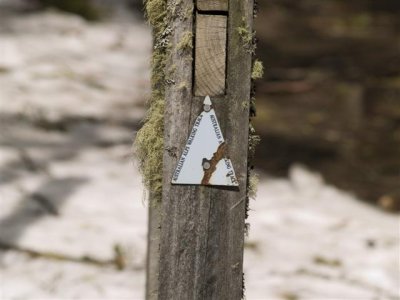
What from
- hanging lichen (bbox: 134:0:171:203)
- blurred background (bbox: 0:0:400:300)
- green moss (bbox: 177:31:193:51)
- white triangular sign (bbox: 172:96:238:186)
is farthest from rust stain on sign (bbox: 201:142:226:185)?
blurred background (bbox: 0:0:400:300)

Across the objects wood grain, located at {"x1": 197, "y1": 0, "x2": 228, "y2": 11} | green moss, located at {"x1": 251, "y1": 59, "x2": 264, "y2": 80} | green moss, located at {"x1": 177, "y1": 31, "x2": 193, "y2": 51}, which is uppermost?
wood grain, located at {"x1": 197, "y1": 0, "x2": 228, "y2": 11}

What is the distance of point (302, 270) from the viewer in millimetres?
5105

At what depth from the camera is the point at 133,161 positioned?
10.5 ft

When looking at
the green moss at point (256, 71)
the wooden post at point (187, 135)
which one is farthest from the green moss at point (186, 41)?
the green moss at point (256, 71)

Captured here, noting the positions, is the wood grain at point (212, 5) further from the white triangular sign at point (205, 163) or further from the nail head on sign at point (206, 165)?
the nail head on sign at point (206, 165)

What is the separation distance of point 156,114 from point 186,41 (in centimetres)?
27

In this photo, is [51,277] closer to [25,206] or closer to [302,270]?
[25,206]

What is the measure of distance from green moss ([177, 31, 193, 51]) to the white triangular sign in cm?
23

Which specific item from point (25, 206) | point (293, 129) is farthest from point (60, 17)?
point (25, 206)

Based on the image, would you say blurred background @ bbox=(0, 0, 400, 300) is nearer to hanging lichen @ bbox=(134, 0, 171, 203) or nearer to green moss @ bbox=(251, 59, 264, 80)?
hanging lichen @ bbox=(134, 0, 171, 203)

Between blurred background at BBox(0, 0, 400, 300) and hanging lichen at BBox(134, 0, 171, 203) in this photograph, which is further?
blurred background at BBox(0, 0, 400, 300)

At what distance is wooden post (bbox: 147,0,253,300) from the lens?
8.43ft

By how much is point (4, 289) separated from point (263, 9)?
10.1 meters

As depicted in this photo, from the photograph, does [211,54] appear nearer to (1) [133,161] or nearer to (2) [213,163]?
(2) [213,163]
